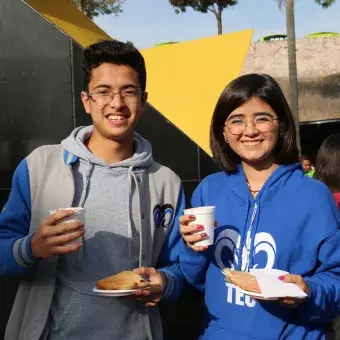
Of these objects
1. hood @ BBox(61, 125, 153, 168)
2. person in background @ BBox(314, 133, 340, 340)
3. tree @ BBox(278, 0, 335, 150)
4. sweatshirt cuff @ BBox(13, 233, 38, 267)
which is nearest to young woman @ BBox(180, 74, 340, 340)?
hood @ BBox(61, 125, 153, 168)

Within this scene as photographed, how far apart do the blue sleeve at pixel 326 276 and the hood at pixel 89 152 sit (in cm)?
84

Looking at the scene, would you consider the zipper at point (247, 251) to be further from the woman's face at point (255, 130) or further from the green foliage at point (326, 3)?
the green foliage at point (326, 3)

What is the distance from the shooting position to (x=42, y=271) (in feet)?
7.29

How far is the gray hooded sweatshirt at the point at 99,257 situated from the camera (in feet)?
7.27

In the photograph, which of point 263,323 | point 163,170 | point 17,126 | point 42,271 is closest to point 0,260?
point 42,271

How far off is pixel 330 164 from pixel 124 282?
2.70 meters

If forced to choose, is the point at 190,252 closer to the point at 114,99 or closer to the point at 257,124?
the point at 257,124

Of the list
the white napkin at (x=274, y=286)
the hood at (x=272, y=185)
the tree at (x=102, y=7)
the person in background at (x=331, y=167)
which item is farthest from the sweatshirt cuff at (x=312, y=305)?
the tree at (x=102, y=7)

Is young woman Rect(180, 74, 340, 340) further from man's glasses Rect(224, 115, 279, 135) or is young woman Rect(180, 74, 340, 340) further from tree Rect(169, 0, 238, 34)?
tree Rect(169, 0, 238, 34)

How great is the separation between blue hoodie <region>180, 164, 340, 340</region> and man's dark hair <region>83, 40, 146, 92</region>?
75cm

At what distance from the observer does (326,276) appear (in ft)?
7.14

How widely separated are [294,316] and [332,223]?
0.43 meters

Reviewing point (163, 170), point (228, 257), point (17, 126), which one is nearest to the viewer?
point (228, 257)

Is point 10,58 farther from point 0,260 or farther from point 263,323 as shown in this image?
point 263,323
